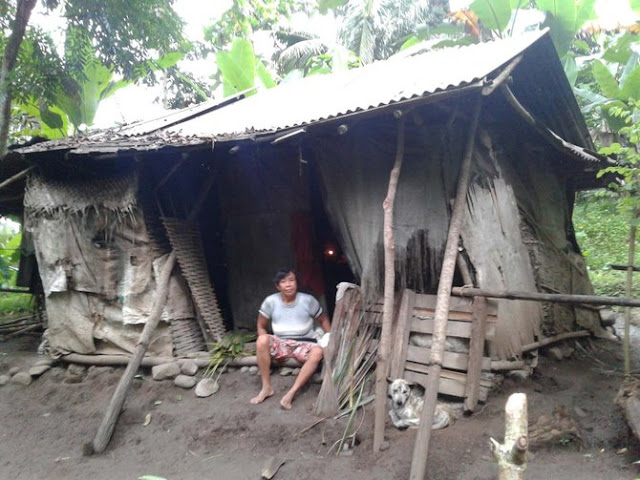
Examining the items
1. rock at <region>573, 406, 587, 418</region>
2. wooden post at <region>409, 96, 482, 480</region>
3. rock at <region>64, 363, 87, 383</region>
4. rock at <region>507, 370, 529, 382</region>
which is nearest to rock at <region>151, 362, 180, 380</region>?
rock at <region>64, 363, 87, 383</region>

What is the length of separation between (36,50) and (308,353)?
5188 millimetres

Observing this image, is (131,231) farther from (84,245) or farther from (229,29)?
(229,29)

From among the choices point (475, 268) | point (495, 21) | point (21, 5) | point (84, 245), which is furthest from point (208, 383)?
point (495, 21)

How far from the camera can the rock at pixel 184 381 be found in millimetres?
4977

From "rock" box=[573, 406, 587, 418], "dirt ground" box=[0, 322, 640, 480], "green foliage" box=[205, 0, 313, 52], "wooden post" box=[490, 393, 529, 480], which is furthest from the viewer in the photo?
"green foliage" box=[205, 0, 313, 52]

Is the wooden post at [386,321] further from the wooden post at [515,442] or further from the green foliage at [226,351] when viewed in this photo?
the green foliage at [226,351]

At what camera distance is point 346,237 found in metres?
4.77

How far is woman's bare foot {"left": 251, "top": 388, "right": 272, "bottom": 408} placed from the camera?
451 cm

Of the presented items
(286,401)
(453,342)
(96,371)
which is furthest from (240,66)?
(453,342)

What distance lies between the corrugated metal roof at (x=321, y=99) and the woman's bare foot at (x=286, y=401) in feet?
8.52

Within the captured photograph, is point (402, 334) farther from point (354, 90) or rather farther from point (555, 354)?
point (354, 90)

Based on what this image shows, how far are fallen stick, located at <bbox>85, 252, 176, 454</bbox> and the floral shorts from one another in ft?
4.41

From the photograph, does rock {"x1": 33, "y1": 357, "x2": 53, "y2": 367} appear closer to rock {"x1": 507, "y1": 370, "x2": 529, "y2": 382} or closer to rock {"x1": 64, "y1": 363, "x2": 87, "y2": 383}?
rock {"x1": 64, "y1": 363, "x2": 87, "y2": 383}

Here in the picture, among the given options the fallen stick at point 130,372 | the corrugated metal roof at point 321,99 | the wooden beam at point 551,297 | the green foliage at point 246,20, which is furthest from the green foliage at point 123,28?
the green foliage at point 246,20
